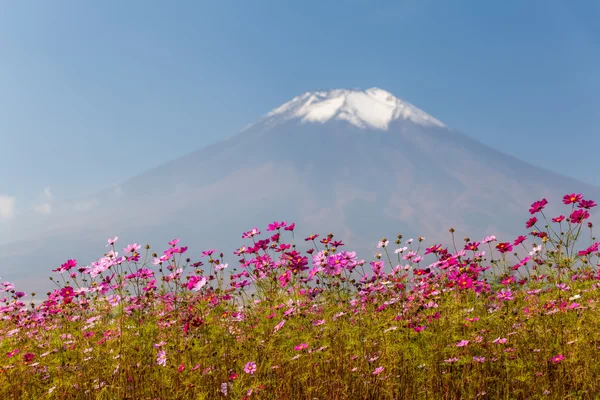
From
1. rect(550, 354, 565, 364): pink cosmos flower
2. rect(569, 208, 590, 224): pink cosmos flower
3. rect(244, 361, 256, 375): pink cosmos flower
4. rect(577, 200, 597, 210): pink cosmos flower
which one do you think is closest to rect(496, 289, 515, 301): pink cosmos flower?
rect(550, 354, 565, 364): pink cosmos flower

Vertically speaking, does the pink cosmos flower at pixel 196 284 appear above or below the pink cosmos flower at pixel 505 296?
above

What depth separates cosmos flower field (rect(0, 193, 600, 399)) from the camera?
4656 millimetres

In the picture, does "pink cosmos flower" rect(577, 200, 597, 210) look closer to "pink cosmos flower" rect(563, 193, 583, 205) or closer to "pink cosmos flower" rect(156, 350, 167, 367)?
"pink cosmos flower" rect(563, 193, 583, 205)

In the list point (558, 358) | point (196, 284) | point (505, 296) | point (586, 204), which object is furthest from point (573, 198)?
point (196, 284)

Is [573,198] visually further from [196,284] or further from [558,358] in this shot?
[196,284]

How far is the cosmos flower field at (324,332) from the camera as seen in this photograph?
4656 mm

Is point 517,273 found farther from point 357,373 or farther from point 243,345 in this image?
Answer: point 243,345

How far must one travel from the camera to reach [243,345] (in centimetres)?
507

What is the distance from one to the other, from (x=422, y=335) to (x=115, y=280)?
300 cm

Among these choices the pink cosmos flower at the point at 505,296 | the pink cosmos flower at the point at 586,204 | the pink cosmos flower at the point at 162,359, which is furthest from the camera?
→ the pink cosmos flower at the point at 586,204

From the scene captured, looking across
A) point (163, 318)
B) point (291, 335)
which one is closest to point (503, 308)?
point (291, 335)

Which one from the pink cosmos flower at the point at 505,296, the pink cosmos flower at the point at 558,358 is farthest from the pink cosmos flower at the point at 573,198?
the pink cosmos flower at the point at 558,358

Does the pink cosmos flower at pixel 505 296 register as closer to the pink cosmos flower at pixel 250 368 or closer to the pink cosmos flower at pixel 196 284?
the pink cosmos flower at pixel 250 368

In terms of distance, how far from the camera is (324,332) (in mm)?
5230
